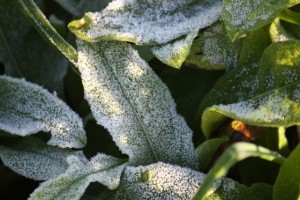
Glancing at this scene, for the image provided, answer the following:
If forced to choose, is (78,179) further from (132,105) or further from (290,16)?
(290,16)

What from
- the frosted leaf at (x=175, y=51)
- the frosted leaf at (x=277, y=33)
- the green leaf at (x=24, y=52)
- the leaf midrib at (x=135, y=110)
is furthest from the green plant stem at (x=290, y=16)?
the green leaf at (x=24, y=52)

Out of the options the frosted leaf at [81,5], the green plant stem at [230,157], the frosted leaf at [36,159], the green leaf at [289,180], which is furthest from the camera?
the frosted leaf at [81,5]

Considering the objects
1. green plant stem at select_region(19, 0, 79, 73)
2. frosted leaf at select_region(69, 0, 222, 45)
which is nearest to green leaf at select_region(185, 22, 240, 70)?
frosted leaf at select_region(69, 0, 222, 45)

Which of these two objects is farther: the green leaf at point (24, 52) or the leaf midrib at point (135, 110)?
the green leaf at point (24, 52)

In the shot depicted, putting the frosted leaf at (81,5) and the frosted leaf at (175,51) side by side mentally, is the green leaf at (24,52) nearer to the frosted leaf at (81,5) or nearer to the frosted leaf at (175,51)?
the frosted leaf at (81,5)

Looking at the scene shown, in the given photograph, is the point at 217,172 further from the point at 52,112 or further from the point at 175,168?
the point at 52,112

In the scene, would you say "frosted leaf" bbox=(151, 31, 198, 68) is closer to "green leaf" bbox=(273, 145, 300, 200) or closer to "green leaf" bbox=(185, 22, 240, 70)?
"green leaf" bbox=(185, 22, 240, 70)
